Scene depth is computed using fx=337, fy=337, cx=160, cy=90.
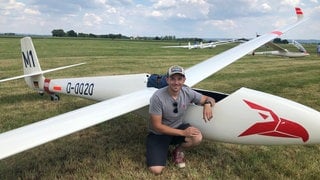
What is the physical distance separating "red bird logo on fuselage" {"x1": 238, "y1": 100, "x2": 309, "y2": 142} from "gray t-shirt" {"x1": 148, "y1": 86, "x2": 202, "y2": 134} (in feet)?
2.71

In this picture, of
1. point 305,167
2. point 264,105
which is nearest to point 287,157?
point 305,167

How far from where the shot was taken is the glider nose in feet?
14.0

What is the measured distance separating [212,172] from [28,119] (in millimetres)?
4474

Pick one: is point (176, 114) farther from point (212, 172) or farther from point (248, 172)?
point (248, 172)

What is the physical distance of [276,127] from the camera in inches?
171

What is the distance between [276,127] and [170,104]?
1.41m

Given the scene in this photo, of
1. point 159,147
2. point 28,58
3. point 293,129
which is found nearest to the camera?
point 293,129

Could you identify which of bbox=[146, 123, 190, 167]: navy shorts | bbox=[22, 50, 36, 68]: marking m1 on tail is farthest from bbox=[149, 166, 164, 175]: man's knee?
bbox=[22, 50, 36, 68]: marking m1 on tail

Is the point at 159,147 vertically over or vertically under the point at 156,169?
over

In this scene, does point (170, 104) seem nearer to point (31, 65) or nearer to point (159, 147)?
point (159, 147)

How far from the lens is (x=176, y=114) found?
4703 mm

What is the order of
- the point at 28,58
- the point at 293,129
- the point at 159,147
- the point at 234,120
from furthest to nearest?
the point at 28,58 → the point at 159,147 → the point at 234,120 → the point at 293,129

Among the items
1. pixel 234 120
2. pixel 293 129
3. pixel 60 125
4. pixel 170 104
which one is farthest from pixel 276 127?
pixel 60 125

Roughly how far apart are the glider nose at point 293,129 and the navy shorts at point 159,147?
1.28m
